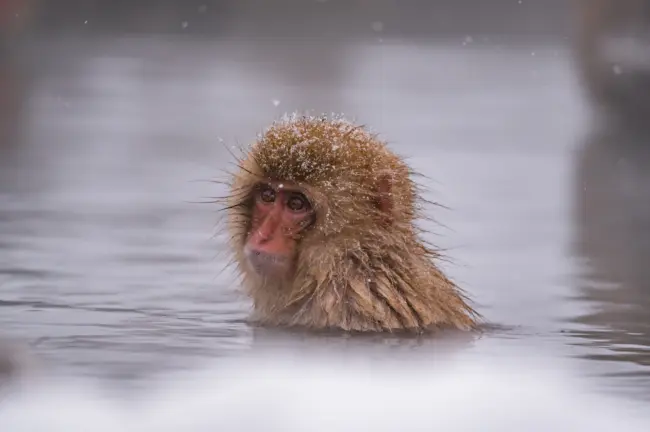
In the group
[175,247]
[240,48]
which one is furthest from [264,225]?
[240,48]

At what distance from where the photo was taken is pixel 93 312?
21.2 ft

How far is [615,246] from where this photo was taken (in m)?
8.57

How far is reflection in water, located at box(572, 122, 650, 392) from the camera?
20.0 feet

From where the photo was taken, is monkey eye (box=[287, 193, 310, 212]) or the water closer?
the water

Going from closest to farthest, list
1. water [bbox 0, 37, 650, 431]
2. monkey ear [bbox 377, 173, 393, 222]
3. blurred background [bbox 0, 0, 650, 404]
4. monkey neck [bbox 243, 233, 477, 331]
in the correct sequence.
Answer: water [bbox 0, 37, 650, 431]
monkey neck [bbox 243, 233, 477, 331]
monkey ear [bbox 377, 173, 393, 222]
blurred background [bbox 0, 0, 650, 404]

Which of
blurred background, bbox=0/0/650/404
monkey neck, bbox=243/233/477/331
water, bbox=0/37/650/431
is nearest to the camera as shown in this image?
water, bbox=0/37/650/431

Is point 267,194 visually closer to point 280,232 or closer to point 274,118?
point 280,232

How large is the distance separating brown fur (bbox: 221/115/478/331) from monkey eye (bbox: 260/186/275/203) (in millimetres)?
40

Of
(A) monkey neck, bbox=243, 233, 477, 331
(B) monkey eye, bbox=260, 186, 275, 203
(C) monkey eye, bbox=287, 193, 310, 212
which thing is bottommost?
(A) monkey neck, bbox=243, 233, 477, 331

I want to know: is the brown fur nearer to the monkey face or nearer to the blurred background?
the monkey face

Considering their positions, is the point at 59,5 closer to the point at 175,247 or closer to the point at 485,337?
the point at 175,247

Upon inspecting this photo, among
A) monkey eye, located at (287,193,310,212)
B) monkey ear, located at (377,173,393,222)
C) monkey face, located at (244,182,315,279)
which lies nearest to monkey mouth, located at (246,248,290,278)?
monkey face, located at (244,182,315,279)

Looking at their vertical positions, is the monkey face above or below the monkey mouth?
above

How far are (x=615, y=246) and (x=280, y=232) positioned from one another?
3.06m
